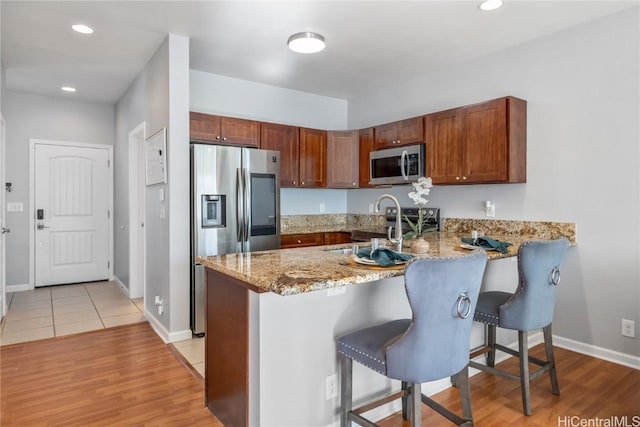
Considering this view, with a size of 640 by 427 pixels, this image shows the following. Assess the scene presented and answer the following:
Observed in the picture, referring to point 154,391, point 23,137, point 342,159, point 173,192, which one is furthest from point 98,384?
point 23,137

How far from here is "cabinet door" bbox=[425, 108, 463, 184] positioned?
3572 mm

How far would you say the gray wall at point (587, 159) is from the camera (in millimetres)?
2764

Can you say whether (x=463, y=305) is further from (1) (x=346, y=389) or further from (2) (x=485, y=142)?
(2) (x=485, y=142)

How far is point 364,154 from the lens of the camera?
15.5 ft

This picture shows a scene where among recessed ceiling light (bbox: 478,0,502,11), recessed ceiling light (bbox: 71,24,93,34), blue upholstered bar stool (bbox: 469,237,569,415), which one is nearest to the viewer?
blue upholstered bar stool (bbox: 469,237,569,415)

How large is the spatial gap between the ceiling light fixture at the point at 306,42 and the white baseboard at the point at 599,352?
3224 mm

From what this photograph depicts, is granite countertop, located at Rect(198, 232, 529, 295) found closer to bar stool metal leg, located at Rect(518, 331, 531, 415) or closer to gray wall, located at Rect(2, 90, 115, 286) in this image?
bar stool metal leg, located at Rect(518, 331, 531, 415)

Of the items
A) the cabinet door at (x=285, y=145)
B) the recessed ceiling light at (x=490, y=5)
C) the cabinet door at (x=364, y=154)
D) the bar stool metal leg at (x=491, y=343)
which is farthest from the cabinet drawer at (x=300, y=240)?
the recessed ceiling light at (x=490, y=5)

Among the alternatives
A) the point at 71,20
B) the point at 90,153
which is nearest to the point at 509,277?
the point at 71,20

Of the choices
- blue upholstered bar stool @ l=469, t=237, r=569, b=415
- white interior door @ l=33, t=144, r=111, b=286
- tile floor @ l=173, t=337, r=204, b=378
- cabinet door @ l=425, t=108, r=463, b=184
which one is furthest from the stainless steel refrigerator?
white interior door @ l=33, t=144, r=111, b=286

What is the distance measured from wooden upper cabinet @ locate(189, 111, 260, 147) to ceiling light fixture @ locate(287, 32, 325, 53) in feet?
3.91

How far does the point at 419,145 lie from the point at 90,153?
15.4 ft

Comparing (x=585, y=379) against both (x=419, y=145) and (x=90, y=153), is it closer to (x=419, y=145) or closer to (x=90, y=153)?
(x=419, y=145)

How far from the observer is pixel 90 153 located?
5473mm
